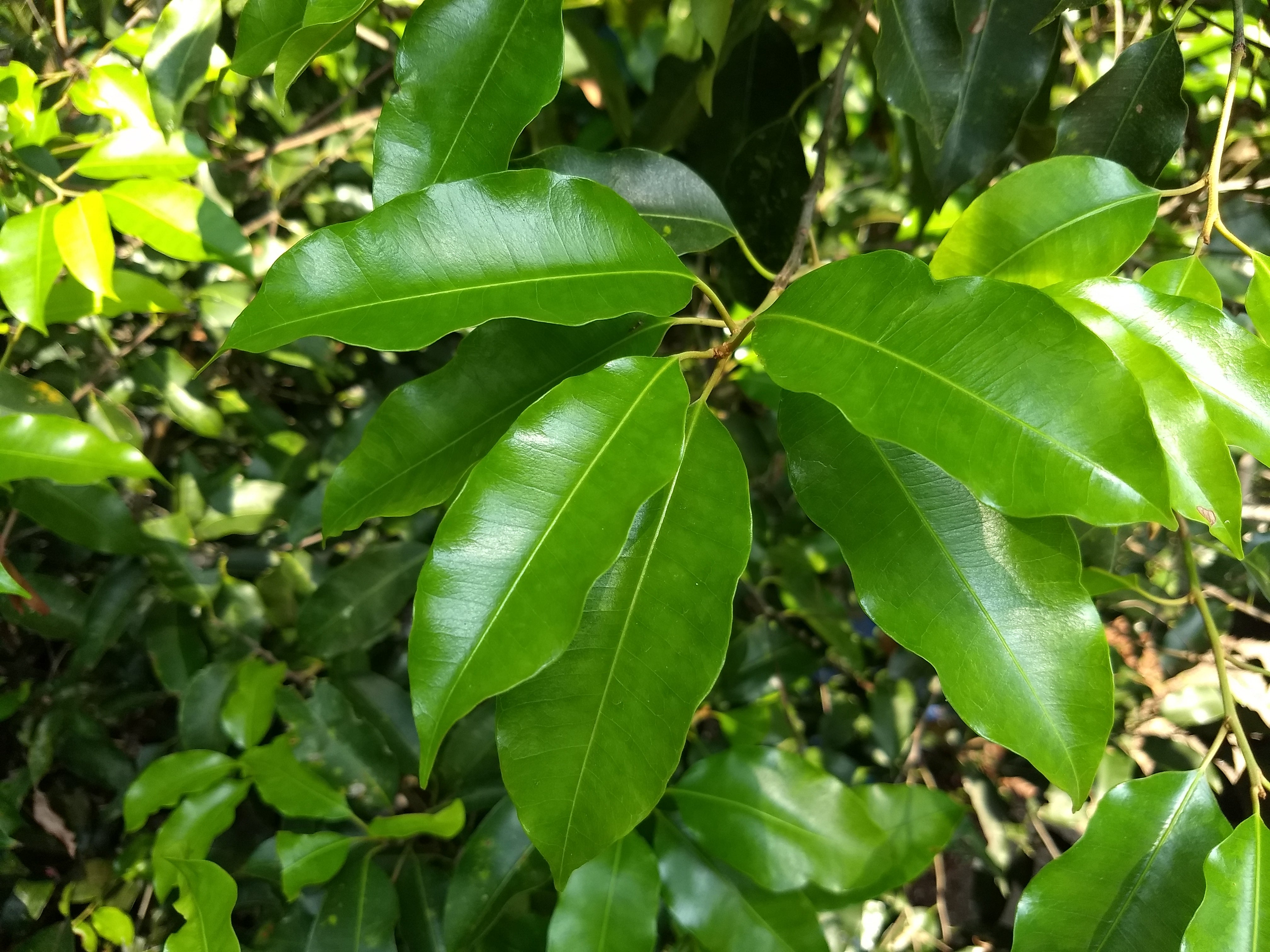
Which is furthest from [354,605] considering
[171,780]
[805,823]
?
[805,823]

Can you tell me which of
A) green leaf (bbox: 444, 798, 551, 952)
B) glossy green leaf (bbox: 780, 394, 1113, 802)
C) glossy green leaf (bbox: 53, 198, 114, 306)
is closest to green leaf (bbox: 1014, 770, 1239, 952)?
glossy green leaf (bbox: 780, 394, 1113, 802)

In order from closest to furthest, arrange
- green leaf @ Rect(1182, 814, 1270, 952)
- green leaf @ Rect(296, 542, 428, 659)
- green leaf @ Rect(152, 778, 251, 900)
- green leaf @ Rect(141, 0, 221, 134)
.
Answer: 1. green leaf @ Rect(1182, 814, 1270, 952)
2. green leaf @ Rect(141, 0, 221, 134)
3. green leaf @ Rect(152, 778, 251, 900)
4. green leaf @ Rect(296, 542, 428, 659)

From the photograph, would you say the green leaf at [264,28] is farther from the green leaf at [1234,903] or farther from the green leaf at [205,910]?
the green leaf at [1234,903]

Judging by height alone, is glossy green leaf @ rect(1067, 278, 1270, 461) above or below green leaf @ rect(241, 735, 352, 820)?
above

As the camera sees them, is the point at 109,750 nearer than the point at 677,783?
No

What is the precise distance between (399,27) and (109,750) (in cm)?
113

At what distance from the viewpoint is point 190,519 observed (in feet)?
3.34

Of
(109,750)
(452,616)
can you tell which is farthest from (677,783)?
(109,750)

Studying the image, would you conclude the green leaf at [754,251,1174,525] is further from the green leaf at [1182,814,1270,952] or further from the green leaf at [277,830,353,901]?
the green leaf at [277,830,353,901]

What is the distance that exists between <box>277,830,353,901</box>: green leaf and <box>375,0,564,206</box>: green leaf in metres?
0.69

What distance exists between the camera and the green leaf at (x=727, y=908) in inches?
26.8

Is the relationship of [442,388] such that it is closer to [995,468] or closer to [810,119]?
[995,468]

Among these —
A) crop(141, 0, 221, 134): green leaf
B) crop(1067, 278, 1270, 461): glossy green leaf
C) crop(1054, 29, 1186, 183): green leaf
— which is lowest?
crop(1067, 278, 1270, 461): glossy green leaf

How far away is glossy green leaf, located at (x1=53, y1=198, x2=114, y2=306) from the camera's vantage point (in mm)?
703
